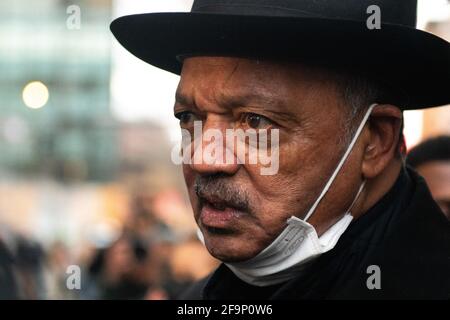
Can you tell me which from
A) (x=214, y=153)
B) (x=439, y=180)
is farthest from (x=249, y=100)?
(x=439, y=180)

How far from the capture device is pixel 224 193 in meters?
2.92

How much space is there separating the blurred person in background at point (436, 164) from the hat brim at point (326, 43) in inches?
67.6

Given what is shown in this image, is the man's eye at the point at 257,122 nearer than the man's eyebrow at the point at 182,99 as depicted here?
Yes

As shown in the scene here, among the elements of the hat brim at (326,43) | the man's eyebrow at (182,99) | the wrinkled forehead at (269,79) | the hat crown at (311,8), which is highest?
the hat crown at (311,8)

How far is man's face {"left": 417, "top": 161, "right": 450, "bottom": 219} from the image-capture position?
4.77 metres

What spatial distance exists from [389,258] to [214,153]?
66cm

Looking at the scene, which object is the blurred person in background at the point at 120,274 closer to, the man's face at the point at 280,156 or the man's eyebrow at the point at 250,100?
→ the man's face at the point at 280,156

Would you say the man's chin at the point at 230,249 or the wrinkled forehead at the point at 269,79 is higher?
the wrinkled forehead at the point at 269,79

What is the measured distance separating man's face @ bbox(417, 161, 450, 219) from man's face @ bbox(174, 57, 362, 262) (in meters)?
1.90

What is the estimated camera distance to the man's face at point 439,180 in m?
4.77

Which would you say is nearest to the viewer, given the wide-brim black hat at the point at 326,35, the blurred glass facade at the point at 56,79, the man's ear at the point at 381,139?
the wide-brim black hat at the point at 326,35

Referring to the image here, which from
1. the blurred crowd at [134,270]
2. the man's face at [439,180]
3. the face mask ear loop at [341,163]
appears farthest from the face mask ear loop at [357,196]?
the blurred crowd at [134,270]
